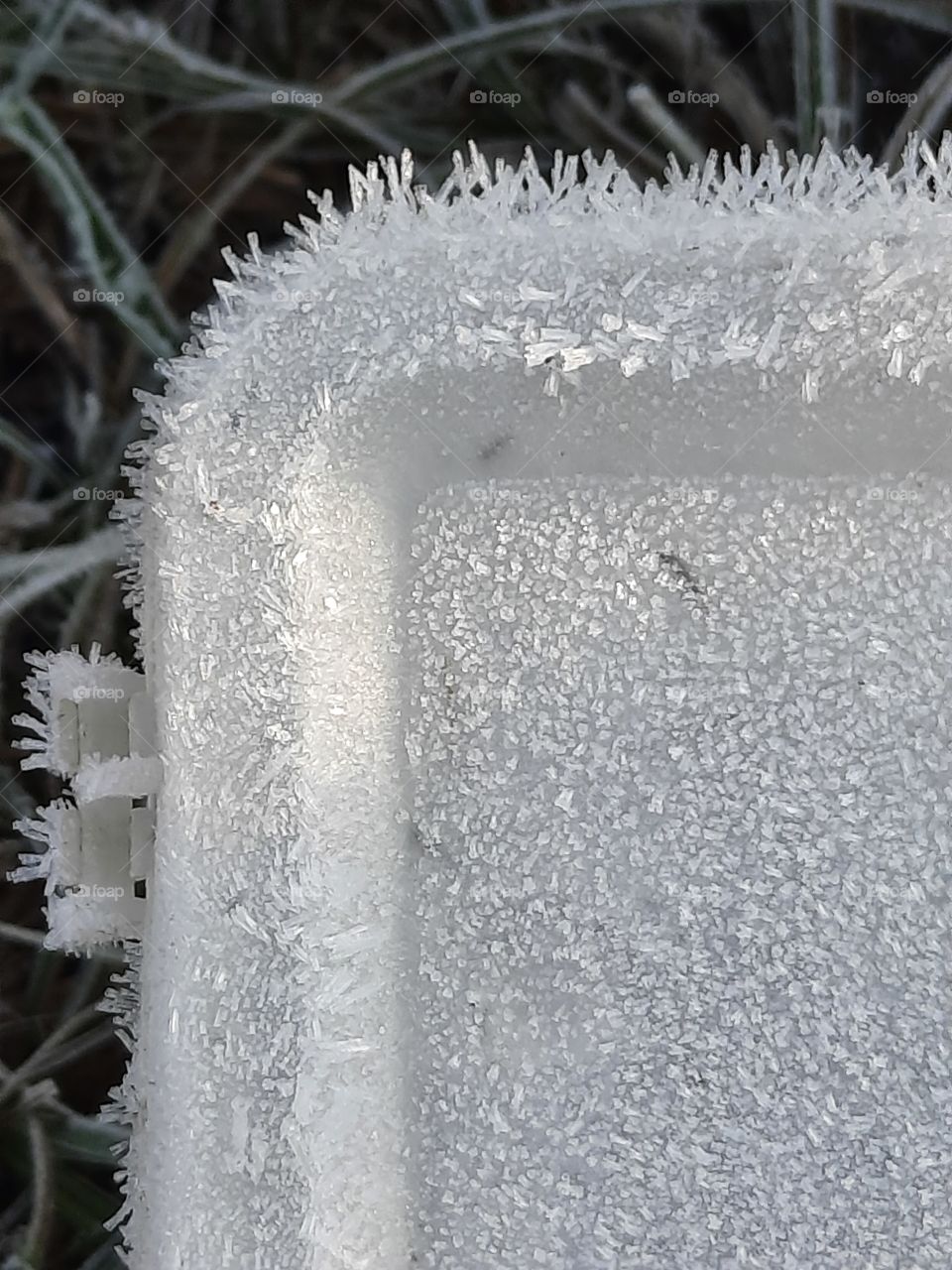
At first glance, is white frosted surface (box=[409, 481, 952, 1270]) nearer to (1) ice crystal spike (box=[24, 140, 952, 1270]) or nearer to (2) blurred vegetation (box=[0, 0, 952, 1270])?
(1) ice crystal spike (box=[24, 140, 952, 1270])

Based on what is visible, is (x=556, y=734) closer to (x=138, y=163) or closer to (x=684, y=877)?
(x=684, y=877)

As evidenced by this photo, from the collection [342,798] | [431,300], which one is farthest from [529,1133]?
[431,300]

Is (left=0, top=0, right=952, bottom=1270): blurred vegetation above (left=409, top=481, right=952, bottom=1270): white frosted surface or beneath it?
above

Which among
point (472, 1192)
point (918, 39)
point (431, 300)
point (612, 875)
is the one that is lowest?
point (472, 1192)

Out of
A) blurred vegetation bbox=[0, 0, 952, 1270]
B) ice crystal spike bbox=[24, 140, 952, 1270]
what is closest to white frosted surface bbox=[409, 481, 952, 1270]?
ice crystal spike bbox=[24, 140, 952, 1270]

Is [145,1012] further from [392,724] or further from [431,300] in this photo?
[431,300]

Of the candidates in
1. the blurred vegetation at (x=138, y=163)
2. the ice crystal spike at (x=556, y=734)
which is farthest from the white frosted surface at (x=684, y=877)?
the blurred vegetation at (x=138, y=163)
